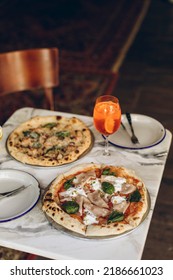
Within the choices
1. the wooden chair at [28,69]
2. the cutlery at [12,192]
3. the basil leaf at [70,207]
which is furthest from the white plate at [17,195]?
the wooden chair at [28,69]

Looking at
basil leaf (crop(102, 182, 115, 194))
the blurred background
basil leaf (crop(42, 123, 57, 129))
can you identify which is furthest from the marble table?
the blurred background

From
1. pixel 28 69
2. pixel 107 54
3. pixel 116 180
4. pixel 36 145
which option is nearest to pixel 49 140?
pixel 36 145

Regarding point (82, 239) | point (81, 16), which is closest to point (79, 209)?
point (82, 239)

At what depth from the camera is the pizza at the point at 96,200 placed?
1.32 m

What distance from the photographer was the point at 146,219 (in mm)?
1371

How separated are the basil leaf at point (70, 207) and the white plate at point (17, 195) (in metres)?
0.12

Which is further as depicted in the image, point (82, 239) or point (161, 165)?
point (161, 165)

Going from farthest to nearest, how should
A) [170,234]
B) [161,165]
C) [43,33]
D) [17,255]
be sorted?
[43,33] < [170,234] < [17,255] < [161,165]

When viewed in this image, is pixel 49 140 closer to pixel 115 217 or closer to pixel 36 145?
pixel 36 145

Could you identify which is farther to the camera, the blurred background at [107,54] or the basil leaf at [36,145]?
the blurred background at [107,54]

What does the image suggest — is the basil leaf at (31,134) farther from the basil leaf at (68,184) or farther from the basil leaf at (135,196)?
the basil leaf at (135,196)

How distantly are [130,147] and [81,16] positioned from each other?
4.19 m

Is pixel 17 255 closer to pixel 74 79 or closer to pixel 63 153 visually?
pixel 63 153

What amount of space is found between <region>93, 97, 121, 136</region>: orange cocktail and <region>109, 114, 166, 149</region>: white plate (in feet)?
0.43
